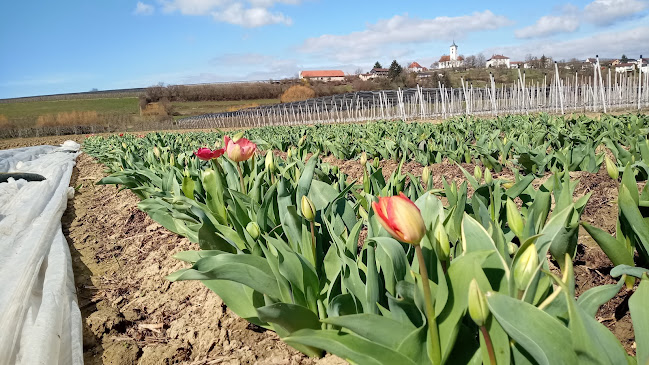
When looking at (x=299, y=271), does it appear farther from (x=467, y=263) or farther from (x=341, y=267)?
(x=467, y=263)

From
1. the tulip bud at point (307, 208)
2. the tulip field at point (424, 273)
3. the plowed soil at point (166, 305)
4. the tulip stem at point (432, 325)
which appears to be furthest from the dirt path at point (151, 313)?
the tulip stem at point (432, 325)

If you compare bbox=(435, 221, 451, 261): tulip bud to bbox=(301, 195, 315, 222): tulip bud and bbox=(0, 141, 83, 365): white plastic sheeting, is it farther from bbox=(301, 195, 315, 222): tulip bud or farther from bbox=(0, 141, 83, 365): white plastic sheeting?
bbox=(0, 141, 83, 365): white plastic sheeting

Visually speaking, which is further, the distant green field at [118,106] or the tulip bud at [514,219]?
the distant green field at [118,106]

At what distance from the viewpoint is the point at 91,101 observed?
222ft

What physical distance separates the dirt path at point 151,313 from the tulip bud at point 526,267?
35.8 inches

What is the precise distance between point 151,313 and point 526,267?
7.50 ft

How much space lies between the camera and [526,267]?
1.05 meters

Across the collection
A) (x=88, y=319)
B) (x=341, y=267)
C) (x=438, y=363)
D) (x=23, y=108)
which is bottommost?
(x=88, y=319)

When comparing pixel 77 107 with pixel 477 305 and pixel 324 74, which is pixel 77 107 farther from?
pixel 477 305

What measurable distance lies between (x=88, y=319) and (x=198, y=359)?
102 centimetres

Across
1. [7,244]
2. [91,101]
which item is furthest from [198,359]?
[91,101]

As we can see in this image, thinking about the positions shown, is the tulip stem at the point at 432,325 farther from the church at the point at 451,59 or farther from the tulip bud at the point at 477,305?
the church at the point at 451,59

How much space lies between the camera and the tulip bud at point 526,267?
3.42 ft

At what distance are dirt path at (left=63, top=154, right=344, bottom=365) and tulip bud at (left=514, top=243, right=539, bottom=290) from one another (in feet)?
2.99
